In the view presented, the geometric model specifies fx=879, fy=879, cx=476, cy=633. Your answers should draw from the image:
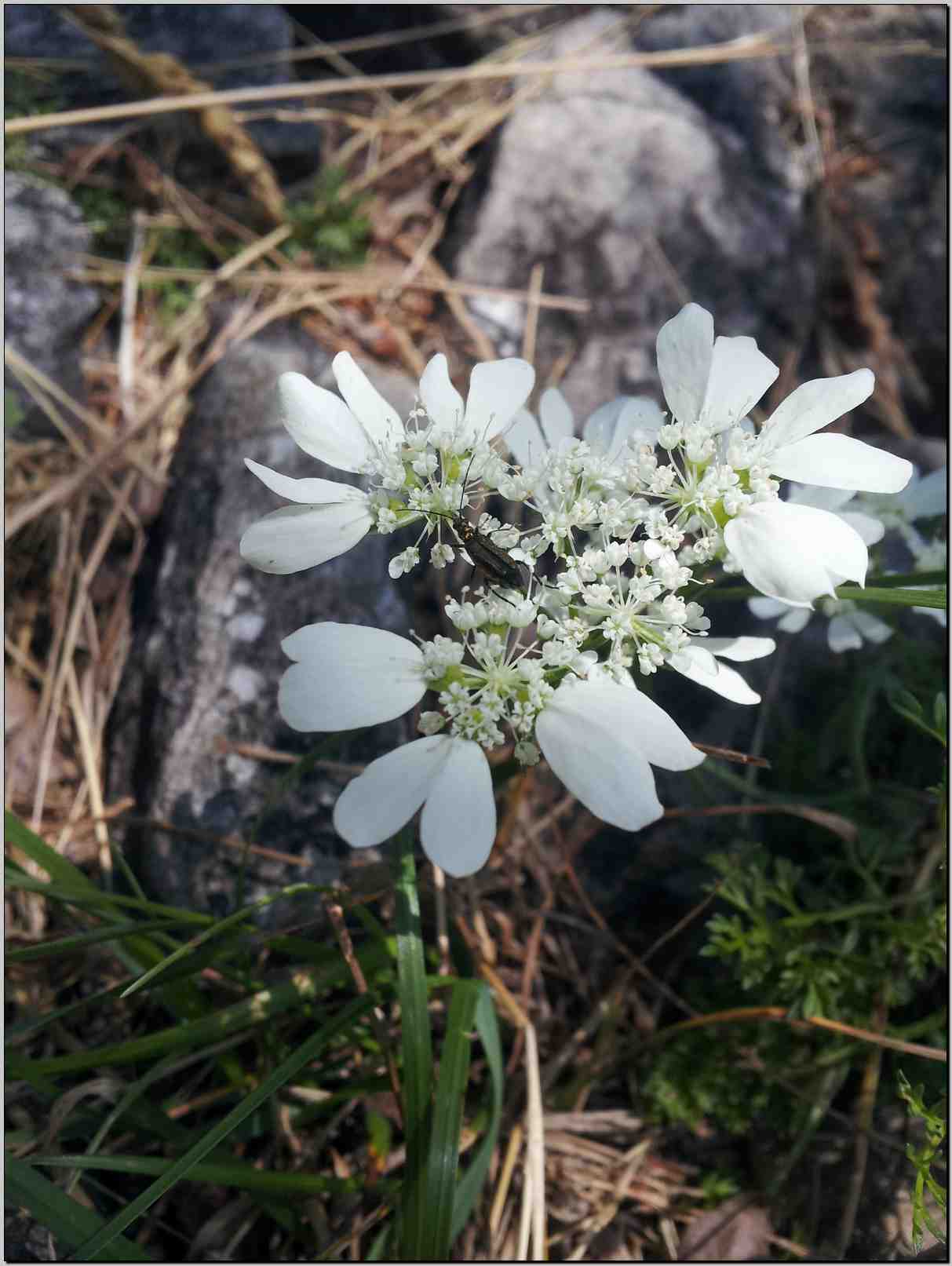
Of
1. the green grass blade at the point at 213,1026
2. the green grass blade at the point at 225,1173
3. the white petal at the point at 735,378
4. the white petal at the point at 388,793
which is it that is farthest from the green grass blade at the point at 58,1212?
the white petal at the point at 735,378

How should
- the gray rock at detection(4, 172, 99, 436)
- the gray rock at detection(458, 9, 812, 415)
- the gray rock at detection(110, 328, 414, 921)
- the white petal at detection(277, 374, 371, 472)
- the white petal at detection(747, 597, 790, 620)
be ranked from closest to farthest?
1. the white petal at detection(277, 374, 371, 472)
2. the white petal at detection(747, 597, 790, 620)
3. the gray rock at detection(110, 328, 414, 921)
4. the gray rock at detection(4, 172, 99, 436)
5. the gray rock at detection(458, 9, 812, 415)

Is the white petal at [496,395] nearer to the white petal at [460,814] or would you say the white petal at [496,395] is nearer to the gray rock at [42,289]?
the white petal at [460,814]

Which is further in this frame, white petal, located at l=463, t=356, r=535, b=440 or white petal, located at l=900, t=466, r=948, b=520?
white petal, located at l=900, t=466, r=948, b=520

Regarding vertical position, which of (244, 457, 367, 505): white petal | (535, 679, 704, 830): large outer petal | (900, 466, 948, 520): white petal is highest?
(900, 466, 948, 520): white petal

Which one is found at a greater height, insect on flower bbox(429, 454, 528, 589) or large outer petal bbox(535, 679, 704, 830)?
insect on flower bbox(429, 454, 528, 589)

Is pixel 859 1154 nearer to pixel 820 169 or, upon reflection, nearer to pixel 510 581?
pixel 510 581

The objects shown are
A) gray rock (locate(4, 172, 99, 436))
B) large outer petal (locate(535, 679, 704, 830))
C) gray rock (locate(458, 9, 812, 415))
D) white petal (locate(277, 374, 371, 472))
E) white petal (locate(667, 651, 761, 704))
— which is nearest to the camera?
large outer petal (locate(535, 679, 704, 830))

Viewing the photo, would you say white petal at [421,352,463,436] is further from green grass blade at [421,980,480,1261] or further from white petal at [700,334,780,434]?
green grass blade at [421,980,480,1261]

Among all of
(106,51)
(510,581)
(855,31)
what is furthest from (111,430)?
(855,31)

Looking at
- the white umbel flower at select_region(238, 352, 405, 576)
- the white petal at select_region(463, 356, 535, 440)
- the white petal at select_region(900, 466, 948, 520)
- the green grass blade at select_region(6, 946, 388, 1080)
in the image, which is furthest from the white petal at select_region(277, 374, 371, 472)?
the white petal at select_region(900, 466, 948, 520)
